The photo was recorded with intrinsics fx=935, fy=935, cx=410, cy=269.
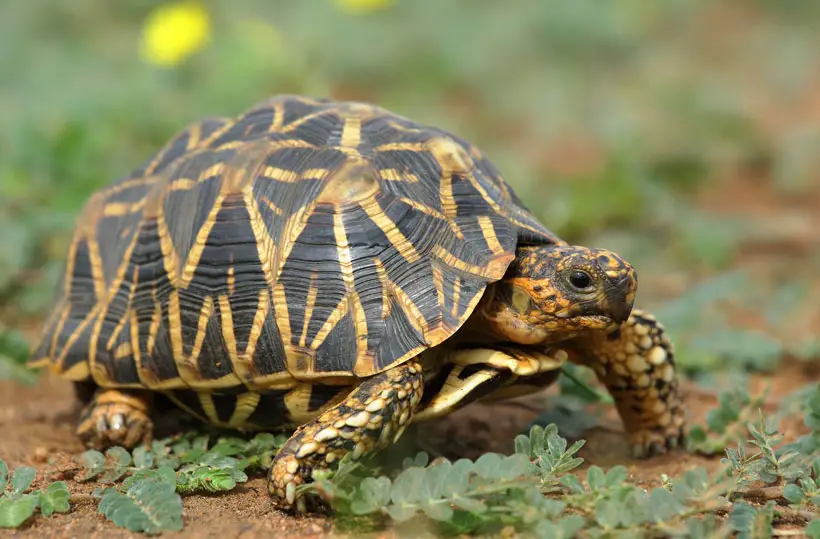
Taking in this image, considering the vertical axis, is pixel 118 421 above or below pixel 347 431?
below

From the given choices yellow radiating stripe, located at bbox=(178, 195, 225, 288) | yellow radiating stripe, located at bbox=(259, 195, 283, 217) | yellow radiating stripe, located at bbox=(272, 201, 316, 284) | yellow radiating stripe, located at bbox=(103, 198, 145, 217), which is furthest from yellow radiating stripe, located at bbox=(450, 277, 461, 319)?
yellow radiating stripe, located at bbox=(103, 198, 145, 217)

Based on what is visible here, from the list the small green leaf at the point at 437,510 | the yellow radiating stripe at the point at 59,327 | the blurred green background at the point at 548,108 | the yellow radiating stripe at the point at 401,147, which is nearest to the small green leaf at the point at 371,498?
the small green leaf at the point at 437,510

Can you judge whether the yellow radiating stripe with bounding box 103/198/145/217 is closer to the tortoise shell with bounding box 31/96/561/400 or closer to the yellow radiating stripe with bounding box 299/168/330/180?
the tortoise shell with bounding box 31/96/561/400

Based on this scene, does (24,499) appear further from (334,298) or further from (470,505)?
(470,505)

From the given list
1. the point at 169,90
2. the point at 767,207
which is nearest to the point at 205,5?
the point at 169,90

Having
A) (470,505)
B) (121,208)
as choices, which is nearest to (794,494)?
(470,505)
